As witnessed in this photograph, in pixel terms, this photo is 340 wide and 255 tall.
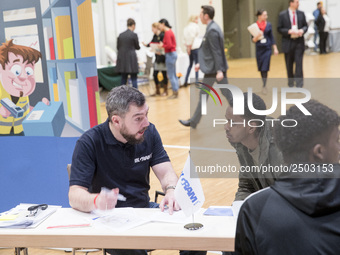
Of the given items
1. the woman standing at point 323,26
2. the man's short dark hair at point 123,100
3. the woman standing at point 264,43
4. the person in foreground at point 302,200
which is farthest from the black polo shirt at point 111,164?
the woman standing at point 323,26

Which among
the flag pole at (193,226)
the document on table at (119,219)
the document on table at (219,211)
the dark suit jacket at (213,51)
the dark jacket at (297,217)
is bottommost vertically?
the document on table at (219,211)

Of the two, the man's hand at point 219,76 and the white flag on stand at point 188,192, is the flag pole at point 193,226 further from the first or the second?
the man's hand at point 219,76

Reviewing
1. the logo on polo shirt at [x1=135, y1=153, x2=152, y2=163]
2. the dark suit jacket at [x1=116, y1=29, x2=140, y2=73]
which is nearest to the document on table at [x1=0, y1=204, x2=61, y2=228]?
the logo on polo shirt at [x1=135, y1=153, x2=152, y2=163]

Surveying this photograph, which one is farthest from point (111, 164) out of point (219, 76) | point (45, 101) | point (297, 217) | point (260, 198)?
point (219, 76)

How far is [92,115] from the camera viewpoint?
4.12 m

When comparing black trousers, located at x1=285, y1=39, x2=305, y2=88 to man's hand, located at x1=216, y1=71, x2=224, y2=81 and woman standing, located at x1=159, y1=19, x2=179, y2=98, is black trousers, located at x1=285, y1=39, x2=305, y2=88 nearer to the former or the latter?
woman standing, located at x1=159, y1=19, x2=179, y2=98

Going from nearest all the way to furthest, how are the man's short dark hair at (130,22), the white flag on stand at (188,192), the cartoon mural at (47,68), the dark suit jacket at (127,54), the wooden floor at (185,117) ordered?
the white flag on stand at (188,192), the cartoon mural at (47,68), the wooden floor at (185,117), the man's short dark hair at (130,22), the dark suit jacket at (127,54)

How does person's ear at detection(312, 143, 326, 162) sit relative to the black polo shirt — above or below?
above

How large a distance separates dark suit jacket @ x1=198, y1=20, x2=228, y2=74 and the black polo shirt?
4811 mm

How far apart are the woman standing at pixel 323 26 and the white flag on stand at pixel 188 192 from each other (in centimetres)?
→ 1814

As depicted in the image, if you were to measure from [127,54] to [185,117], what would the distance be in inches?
104

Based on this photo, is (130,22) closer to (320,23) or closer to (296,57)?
(296,57)

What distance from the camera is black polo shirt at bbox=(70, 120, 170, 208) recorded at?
9.40 feet

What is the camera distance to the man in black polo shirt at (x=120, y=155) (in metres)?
2.86
